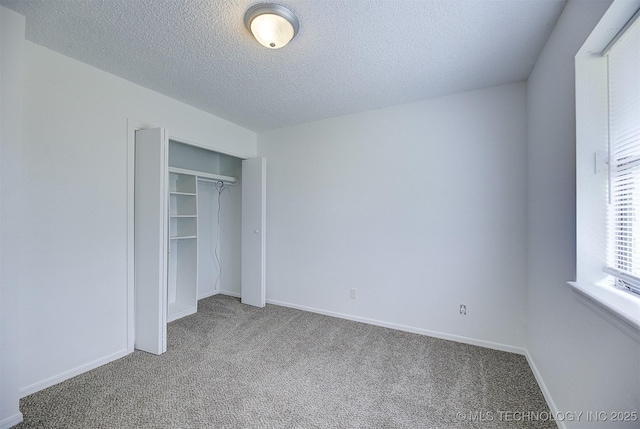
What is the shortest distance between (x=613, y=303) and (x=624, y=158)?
0.67 metres

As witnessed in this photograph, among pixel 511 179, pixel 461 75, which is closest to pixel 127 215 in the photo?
pixel 461 75

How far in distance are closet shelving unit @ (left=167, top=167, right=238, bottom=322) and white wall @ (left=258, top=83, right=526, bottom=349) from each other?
3.21 feet

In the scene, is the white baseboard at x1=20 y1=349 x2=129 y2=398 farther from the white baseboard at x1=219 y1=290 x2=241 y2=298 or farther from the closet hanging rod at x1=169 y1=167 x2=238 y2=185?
the closet hanging rod at x1=169 y1=167 x2=238 y2=185

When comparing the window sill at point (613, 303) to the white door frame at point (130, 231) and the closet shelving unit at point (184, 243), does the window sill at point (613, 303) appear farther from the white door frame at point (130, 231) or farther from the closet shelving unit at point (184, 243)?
the closet shelving unit at point (184, 243)

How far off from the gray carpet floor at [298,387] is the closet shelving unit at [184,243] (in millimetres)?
781

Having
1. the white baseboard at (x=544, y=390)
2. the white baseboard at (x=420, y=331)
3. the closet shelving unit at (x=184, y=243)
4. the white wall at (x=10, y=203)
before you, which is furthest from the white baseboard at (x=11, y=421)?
the white baseboard at (x=544, y=390)

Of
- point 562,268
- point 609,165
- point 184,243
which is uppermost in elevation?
point 609,165

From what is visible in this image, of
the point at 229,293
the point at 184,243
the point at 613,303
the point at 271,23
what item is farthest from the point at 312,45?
the point at 229,293

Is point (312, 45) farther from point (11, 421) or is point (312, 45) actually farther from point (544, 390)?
point (11, 421)

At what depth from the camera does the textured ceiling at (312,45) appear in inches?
60.2

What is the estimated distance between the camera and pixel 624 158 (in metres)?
1.21

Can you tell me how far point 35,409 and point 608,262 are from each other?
11.4 ft

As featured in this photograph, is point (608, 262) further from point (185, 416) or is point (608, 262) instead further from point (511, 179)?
point (185, 416)

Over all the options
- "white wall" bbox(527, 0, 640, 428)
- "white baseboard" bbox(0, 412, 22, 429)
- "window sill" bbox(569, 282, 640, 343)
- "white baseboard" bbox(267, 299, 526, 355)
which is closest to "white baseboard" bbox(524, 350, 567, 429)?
"white wall" bbox(527, 0, 640, 428)
